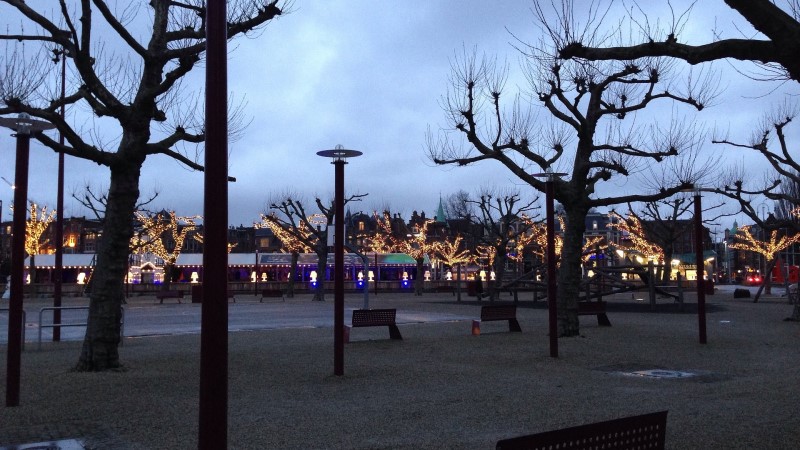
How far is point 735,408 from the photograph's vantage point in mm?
8383

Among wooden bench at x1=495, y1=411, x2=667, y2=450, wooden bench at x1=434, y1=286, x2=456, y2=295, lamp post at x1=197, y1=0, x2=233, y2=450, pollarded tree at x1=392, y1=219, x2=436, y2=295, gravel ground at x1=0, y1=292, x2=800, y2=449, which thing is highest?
pollarded tree at x1=392, y1=219, x2=436, y2=295

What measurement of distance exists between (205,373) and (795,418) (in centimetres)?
667

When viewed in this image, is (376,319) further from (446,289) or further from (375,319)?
(446,289)

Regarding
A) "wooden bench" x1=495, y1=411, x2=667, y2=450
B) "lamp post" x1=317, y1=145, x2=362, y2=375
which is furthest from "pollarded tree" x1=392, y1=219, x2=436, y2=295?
"wooden bench" x1=495, y1=411, x2=667, y2=450

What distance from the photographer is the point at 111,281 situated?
38.1 ft

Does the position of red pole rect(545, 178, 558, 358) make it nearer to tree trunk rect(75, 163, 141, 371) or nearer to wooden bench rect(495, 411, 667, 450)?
tree trunk rect(75, 163, 141, 371)

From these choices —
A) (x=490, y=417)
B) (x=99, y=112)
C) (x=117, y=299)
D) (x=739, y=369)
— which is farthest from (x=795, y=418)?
(x=99, y=112)

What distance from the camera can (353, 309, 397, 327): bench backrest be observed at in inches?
665

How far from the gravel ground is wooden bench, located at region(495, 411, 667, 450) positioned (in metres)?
2.25

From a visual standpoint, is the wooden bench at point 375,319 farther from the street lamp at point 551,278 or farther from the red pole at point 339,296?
the red pole at point 339,296

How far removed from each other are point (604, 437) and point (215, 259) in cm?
254

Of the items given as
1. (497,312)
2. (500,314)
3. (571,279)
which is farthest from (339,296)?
(500,314)

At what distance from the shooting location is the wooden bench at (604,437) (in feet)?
12.3

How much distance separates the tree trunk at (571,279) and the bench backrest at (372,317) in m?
4.25
